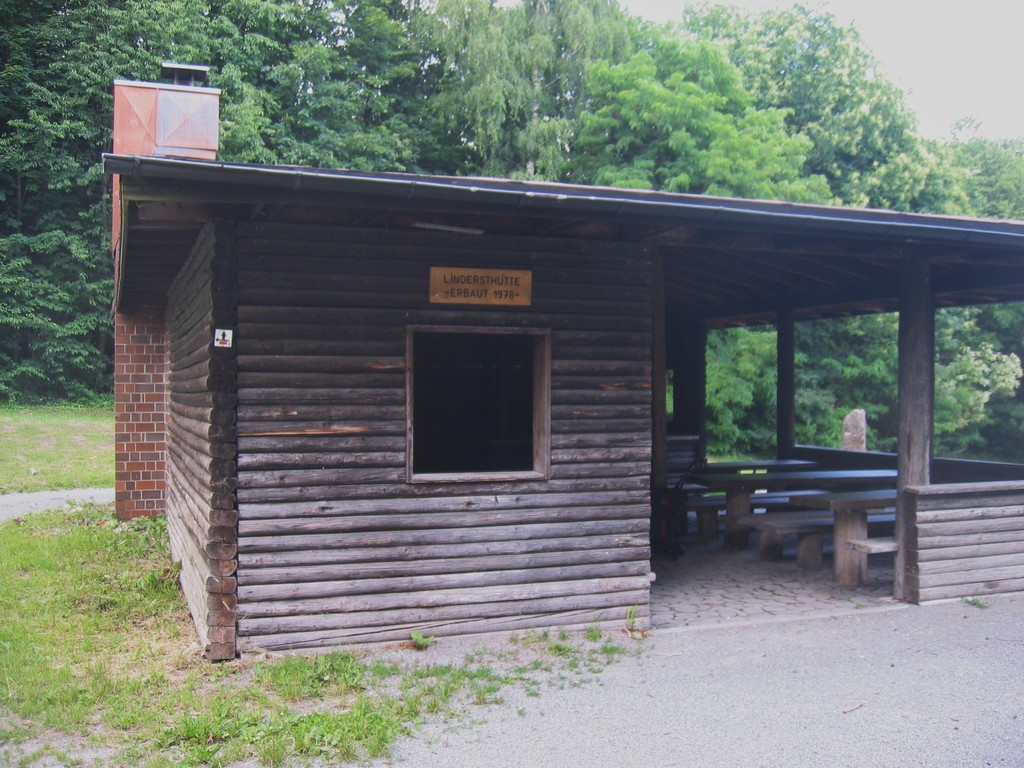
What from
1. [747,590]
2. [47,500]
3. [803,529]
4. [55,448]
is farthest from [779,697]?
[55,448]

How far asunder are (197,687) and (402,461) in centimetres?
196

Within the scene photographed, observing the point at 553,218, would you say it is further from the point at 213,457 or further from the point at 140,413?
the point at 140,413

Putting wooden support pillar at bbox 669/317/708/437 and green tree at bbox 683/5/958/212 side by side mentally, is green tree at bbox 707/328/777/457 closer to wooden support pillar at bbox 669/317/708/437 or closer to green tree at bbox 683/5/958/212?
green tree at bbox 683/5/958/212

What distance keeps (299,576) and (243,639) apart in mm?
536

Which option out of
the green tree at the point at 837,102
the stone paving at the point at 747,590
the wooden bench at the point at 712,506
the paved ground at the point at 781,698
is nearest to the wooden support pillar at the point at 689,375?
the wooden bench at the point at 712,506

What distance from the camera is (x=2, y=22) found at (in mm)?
28594

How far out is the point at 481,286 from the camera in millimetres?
6750

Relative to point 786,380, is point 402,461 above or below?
below

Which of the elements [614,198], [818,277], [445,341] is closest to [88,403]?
[445,341]

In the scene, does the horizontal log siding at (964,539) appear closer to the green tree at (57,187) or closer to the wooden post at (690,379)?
the wooden post at (690,379)

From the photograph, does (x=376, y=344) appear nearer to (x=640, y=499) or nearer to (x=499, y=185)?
(x=499, y=185)

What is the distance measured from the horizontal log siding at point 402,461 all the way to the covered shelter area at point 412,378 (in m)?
0.02

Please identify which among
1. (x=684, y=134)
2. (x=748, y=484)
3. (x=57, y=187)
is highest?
(x=684, y=134)

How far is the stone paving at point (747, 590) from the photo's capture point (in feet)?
25.1
